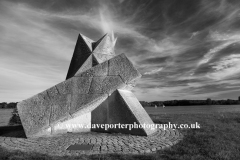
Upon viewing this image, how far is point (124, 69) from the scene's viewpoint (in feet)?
23.2

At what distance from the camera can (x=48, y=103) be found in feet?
22.5

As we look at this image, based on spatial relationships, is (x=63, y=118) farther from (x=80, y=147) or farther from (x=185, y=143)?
(x=185, y=143)

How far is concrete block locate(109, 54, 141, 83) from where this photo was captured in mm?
6915

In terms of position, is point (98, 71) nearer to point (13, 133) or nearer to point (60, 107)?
point (60, 107)

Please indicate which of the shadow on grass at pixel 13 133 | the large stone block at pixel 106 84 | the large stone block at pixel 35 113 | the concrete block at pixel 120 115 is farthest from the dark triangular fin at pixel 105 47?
the shadow on grass at pixel 13 133

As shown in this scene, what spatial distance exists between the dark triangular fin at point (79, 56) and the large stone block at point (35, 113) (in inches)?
94.5

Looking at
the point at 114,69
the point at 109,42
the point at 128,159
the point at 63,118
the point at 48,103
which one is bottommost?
the point at 128,159

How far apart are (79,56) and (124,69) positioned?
344 cm

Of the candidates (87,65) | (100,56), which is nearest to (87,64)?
(87,65)

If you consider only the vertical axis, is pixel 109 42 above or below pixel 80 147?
above

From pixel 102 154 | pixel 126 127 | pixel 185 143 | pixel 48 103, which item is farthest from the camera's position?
pixel 48 103

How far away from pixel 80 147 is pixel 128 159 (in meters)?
1.59

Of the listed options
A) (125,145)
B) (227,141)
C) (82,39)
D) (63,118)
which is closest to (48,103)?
(63,118)

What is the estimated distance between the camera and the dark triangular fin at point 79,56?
9055 millimetres
